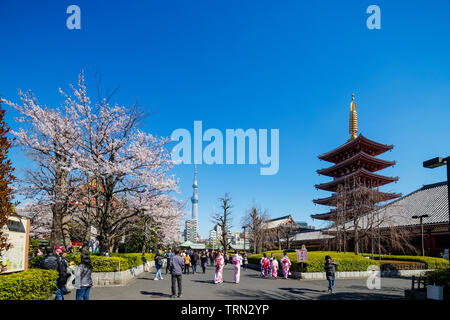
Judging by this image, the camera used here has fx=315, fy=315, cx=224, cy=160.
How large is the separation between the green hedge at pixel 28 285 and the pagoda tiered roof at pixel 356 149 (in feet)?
143

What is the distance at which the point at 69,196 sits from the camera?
16250 millimetres

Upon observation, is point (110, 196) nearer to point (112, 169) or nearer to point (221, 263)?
point (112, 169)

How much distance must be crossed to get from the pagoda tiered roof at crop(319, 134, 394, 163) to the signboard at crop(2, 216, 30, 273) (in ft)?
143

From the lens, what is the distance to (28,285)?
752 cm

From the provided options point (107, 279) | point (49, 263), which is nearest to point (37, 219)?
point (107, 279)

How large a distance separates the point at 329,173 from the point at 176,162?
124ft

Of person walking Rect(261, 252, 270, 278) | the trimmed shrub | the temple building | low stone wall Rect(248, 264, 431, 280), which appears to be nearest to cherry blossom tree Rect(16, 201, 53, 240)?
person walking Rect(261, 252, 270, 278)

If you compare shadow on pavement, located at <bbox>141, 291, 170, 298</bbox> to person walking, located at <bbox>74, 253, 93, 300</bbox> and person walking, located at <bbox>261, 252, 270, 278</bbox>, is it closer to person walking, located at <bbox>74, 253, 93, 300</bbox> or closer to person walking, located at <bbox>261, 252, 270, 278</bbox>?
Answer: person walking, located at <bbox>74, 253, 93, 300</bbox>

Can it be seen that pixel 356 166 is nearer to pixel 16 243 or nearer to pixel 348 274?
pixel 348 274

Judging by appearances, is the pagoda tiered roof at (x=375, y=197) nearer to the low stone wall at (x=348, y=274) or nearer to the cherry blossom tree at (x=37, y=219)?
the low stone wall at (x=348, y=274)

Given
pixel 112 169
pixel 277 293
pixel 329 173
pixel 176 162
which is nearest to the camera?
pixel 277 293

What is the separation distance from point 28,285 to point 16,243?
5.16ft

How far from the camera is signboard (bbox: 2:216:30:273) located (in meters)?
8.20

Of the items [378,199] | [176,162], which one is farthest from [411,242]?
[176,162]
